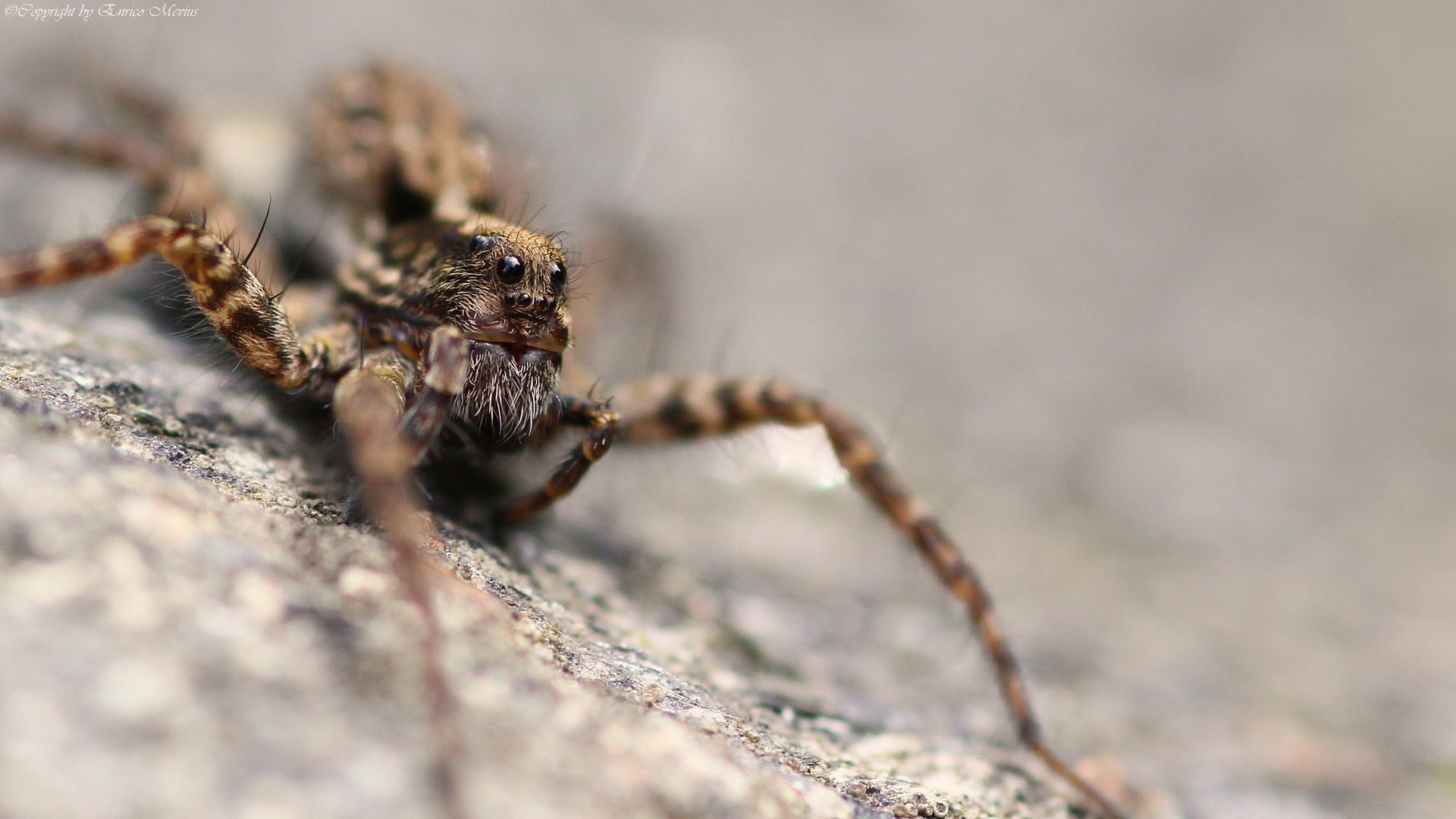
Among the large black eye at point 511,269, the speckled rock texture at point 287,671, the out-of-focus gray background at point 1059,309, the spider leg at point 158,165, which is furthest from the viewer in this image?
the out-of-focus gray background at point 1059,309

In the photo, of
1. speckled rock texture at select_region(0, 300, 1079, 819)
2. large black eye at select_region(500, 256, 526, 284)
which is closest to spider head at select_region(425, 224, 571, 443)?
large black eye at select_region(500, 256, 526, 284)

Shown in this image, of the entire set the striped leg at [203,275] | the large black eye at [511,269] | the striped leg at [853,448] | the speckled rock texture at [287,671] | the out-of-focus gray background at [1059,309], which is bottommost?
the speckled rock texture at [287,671]

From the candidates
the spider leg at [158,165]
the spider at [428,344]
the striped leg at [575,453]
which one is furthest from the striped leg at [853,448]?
the spider leg at [158,165]

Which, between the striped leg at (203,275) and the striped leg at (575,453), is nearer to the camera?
the striped leg at (203,275)

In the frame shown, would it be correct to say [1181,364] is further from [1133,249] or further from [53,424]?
[53,424]

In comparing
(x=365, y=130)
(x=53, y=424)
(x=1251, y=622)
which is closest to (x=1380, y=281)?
(x=1251, y=622)

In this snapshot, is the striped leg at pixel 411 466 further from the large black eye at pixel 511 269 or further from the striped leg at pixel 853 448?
the striped leg at pixel 853 448

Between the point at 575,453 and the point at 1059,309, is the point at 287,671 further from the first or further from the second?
the point at 1059,309
